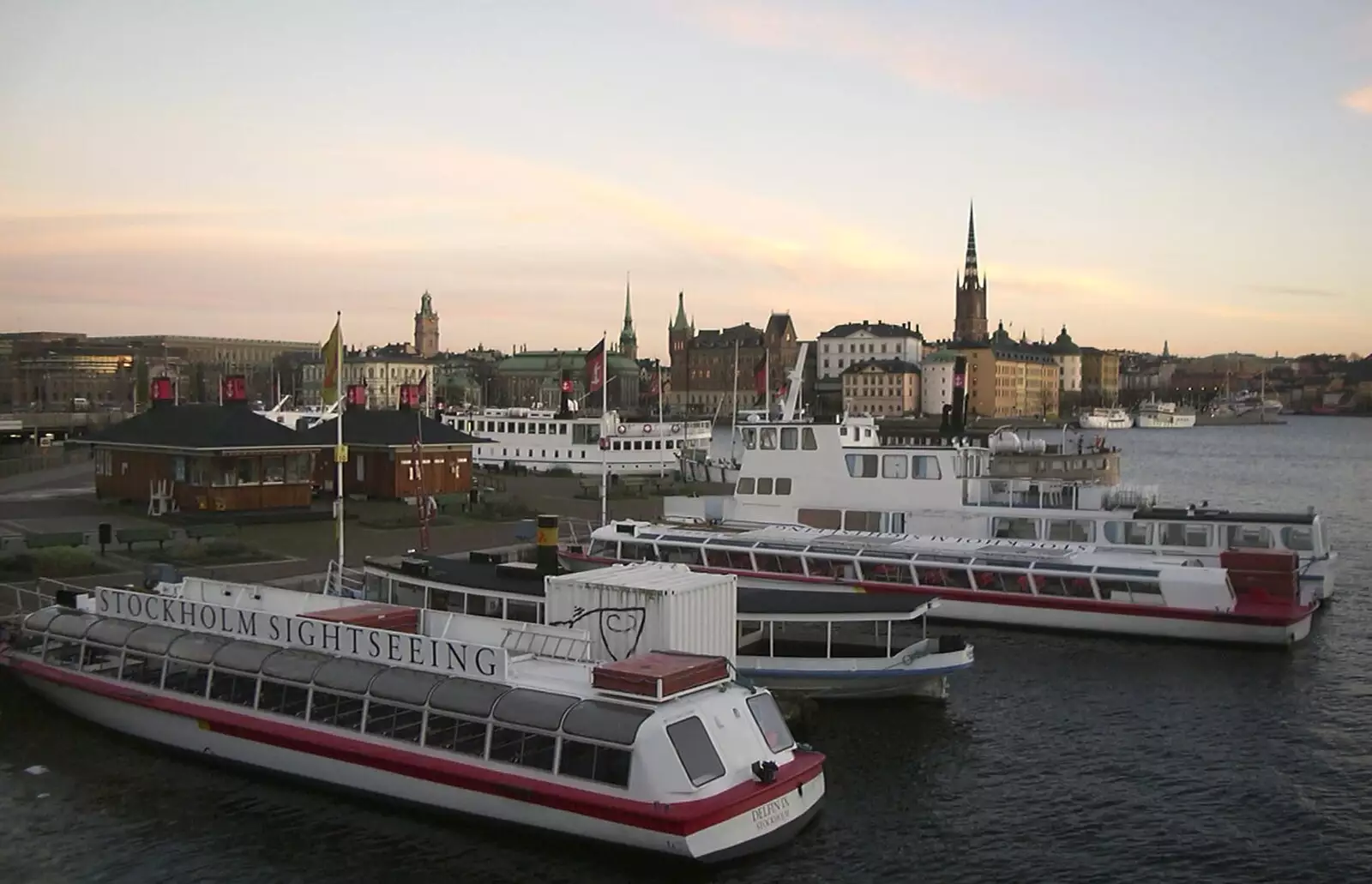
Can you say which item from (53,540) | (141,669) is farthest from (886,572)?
(53,540)

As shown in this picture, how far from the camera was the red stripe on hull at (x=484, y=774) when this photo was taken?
16.2 meters

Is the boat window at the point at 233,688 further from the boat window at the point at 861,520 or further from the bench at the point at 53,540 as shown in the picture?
the boat window at the point at 861,520

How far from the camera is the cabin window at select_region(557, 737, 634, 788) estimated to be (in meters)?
16.7

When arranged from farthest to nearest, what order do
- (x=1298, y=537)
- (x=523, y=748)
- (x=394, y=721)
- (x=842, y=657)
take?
(x=1298, y=537) < (x=842, y=657) < (x=394, y=721) < (x=523, y=748)

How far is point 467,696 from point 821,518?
2371 cm

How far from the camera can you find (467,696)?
1850 cm

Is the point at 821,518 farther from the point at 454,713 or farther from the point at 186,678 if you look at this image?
the point at 454,713

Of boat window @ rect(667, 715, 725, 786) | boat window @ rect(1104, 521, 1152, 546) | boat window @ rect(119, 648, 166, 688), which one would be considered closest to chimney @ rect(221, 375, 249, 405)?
boat window @ rect(119, 648, 166, 688)

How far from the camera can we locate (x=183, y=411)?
4928cm

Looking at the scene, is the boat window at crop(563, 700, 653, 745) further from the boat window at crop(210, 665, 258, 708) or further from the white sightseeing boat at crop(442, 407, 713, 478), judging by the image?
the white sightseeing boat at crop(442, 407, 713, 478)

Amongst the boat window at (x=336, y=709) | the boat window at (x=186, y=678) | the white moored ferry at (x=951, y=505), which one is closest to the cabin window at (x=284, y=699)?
the boat window at (x=336, y=709)

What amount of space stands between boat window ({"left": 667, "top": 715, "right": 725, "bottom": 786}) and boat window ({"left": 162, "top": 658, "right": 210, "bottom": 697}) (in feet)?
31.4

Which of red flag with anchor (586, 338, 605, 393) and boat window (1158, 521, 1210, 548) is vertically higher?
red flag with anchor (586, 338, 605, 393)

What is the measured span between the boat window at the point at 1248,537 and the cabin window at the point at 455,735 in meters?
26.9
